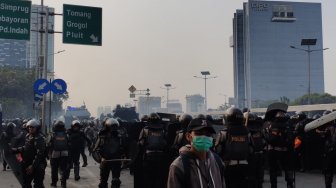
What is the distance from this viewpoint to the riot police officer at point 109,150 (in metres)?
9.62

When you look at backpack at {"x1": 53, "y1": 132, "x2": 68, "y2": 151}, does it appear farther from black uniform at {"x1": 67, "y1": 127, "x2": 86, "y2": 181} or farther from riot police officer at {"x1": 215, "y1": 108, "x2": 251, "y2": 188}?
riot police officer at {"x1": 215, "y1": 108, "x2": 251, "y2": 188}

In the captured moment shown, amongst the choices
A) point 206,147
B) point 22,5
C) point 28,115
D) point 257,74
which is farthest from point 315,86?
point 206,147

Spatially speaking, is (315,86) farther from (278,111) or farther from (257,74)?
(278,111)

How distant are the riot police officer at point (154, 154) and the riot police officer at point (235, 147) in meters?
2.62

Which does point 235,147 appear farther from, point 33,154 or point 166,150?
point 33,154

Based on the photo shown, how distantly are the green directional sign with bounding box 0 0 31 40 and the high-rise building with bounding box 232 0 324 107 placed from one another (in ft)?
391

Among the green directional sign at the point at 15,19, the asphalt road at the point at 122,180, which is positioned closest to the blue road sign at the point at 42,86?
the green directional sign at the point at 15,19

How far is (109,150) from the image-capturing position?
969cm

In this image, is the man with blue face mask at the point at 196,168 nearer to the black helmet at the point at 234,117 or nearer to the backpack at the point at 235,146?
the backpack at the point at 235,146

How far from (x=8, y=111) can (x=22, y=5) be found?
5670 centimetres

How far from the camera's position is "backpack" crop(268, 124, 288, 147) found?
1008 centimetres

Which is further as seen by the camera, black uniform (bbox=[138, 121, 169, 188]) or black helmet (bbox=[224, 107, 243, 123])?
black uniform (bbox=[138, 121, 169, 188])

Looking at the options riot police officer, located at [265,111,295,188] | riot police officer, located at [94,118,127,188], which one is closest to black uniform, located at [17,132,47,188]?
riot police officer, located at [94,118,127,188]

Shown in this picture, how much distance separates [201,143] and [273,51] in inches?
5723
